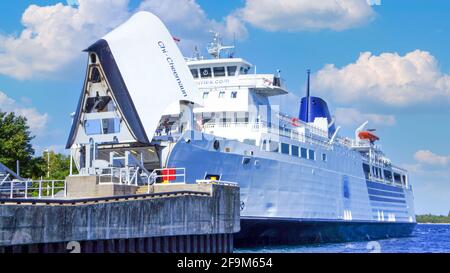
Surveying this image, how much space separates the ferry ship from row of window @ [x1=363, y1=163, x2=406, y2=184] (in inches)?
22.5

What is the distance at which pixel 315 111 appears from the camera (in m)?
59.3

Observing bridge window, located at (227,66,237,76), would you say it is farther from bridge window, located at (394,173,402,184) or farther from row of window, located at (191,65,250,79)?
bridge window, located at (394,173,402,184)

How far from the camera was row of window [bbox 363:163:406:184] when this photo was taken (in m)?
62.0

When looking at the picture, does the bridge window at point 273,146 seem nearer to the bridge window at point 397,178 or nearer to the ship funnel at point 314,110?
the ship funnel at point 314,110

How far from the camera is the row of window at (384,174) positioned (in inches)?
2440

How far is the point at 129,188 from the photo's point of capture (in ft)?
89.7

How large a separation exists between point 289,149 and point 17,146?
59.6ft

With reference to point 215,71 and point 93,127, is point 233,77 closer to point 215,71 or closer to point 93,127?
point 215,71

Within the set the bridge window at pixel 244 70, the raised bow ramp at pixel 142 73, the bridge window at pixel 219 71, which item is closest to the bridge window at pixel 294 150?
the bridge window at pixel 244 70

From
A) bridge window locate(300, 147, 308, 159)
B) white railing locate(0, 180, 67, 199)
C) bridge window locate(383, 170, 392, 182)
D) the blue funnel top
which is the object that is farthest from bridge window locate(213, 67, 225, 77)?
bridge window locate(383, 170, 392, 182)

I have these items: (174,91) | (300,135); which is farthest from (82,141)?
(300,135)

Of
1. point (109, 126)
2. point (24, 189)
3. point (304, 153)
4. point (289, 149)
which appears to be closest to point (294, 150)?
point (289, 149)

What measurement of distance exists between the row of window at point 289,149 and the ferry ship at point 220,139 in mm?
72

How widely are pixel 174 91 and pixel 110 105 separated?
358cm
